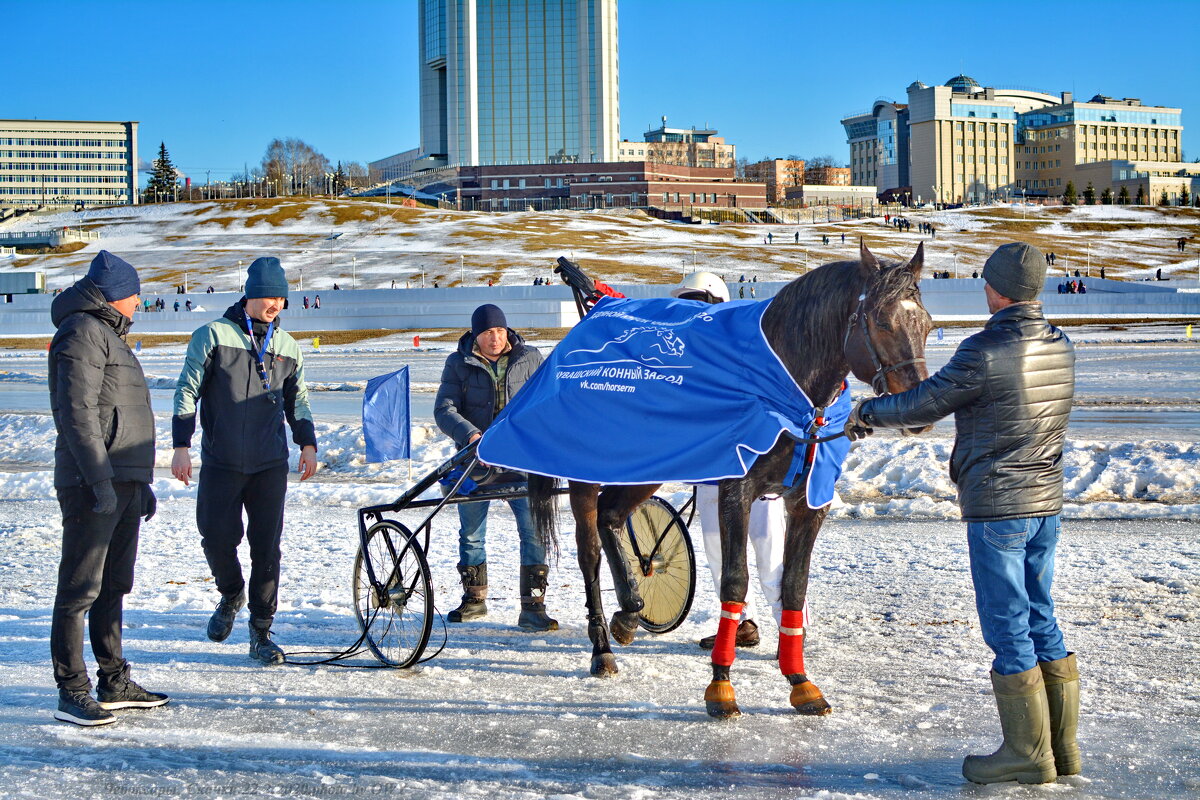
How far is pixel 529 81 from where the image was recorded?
170750 millimetres

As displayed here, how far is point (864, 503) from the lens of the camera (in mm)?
10727

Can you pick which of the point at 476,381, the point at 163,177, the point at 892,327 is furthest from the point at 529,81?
the point at 892,327

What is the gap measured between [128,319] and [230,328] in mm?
644

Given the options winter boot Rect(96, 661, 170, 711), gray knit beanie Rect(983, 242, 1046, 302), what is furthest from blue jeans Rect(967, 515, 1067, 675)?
winter boot Rect(96, 661, 170, 711)

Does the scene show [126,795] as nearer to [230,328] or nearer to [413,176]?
[230,328]

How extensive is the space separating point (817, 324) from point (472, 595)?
128 inches

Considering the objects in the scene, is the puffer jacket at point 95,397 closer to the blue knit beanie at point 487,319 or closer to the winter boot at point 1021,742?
the blue knit beanie at point 487,319

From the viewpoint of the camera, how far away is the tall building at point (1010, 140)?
562 ft

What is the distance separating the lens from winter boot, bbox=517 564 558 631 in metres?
6.95

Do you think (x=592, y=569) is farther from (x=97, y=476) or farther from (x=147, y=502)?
(x=97, y=476)

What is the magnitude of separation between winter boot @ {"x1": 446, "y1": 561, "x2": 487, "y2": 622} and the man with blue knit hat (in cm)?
124

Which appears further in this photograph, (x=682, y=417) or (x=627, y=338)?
(x=627, y=338)

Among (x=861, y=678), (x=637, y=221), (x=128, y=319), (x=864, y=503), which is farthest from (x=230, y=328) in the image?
(x=637, y=221)

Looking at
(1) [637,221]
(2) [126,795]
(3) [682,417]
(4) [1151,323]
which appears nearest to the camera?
(2) [126,795]
